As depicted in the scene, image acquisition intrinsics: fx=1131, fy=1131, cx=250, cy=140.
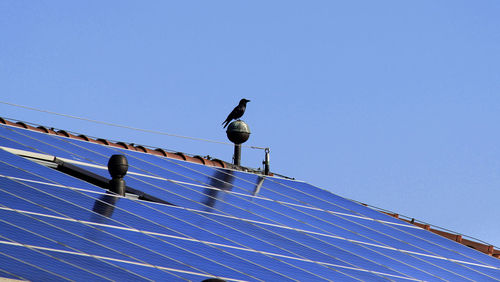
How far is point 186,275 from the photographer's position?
16.5 metres

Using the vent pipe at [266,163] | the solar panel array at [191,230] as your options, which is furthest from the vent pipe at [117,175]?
the vent pipe at [266,163]

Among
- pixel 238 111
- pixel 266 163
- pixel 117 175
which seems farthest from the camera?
pixel 238 111

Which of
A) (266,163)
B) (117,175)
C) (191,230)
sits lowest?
(191,230)

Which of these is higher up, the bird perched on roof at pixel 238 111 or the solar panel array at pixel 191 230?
the bird perched on roof at pixel 238 111

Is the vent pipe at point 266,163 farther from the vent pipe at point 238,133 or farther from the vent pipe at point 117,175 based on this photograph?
the vent pipe at point 117,175

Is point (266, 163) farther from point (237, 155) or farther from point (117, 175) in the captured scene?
point (117, 175)

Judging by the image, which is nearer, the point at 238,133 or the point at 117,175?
the point at 117,175

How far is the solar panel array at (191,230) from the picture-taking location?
16016 millimetres

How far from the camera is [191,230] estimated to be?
19.2m

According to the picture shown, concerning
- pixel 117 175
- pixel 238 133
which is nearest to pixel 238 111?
pixel 238 133

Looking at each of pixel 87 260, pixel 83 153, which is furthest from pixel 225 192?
pixel 87 260

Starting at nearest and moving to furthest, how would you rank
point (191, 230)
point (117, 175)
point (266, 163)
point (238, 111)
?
point (191, 230) → point (117, 175) → point (266, 163) → point (238, 111)

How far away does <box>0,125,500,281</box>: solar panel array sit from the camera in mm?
16016

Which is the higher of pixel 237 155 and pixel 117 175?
A: pixel 237 155
